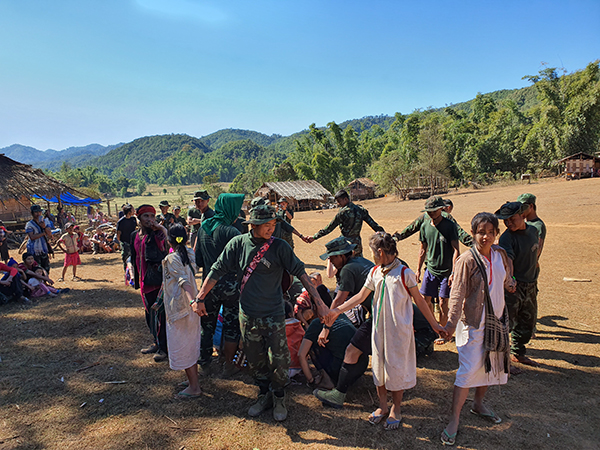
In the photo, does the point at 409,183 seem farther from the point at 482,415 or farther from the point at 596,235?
the point at 482,415

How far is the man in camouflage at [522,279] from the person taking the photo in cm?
407

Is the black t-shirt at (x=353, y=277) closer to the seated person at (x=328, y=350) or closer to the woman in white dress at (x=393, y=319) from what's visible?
the woman in white dress at (x=393, y=319)

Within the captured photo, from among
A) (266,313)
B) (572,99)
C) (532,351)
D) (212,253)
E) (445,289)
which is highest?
(572,99)

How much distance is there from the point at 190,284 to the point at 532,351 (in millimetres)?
4268

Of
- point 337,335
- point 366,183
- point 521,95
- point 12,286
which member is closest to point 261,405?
point 337,335

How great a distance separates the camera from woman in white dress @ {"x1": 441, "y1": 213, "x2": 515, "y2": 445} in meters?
2.82

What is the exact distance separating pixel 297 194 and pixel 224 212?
3413 centimetres

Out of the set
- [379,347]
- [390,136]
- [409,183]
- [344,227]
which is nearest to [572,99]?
[409,183]

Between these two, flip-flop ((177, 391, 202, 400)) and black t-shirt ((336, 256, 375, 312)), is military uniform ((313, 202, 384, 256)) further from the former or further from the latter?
flip-flop ((177, 391, 202, 400))

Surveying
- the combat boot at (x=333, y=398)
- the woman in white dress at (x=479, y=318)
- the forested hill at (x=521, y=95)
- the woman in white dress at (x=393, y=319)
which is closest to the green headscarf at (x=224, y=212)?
the woman in white dress at (x=393, y=319)

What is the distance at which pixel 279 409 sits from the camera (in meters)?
3.22

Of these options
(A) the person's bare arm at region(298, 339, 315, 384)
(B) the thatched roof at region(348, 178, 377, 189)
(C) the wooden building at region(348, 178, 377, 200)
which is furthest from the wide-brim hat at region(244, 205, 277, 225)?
(B) the thatched roof at region(348, 178, 377, 189)

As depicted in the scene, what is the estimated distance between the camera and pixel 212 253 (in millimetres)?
4078

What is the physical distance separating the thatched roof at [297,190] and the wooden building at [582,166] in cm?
2168
